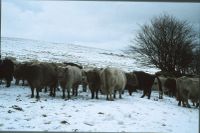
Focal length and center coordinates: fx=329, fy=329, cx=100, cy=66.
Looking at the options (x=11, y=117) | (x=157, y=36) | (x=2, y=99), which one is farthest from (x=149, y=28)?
(x=11, y=117)

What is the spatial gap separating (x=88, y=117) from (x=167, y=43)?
12.4m

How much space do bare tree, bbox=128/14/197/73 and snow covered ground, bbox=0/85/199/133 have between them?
9.45 meters

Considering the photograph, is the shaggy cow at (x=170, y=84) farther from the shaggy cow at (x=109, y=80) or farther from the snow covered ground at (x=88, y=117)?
the snow covered ground at (x=88, y=117)

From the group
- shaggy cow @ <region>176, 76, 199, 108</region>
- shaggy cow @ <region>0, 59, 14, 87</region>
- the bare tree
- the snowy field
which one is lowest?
the snowy field

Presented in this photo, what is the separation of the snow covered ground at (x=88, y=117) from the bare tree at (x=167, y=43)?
9452 millimetres

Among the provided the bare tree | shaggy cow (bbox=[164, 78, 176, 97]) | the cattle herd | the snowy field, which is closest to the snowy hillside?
the bare tree

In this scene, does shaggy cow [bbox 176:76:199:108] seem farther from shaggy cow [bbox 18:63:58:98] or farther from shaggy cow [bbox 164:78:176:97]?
A: shaggy cow [bbox 18:63:58:98]

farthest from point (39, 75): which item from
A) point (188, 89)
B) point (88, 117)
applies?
point (188, 89)

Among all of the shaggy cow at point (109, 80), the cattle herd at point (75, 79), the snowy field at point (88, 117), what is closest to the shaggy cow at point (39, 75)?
the cattle herd at point (75, 79)

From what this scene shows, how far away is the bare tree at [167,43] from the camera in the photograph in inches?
706

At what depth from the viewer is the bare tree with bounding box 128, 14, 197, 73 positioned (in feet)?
58.9

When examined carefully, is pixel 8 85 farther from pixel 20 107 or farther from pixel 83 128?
pixel 83 128

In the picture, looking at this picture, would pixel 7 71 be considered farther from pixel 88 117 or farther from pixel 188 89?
pixel 188 89

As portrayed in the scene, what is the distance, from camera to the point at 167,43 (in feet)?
60.7
